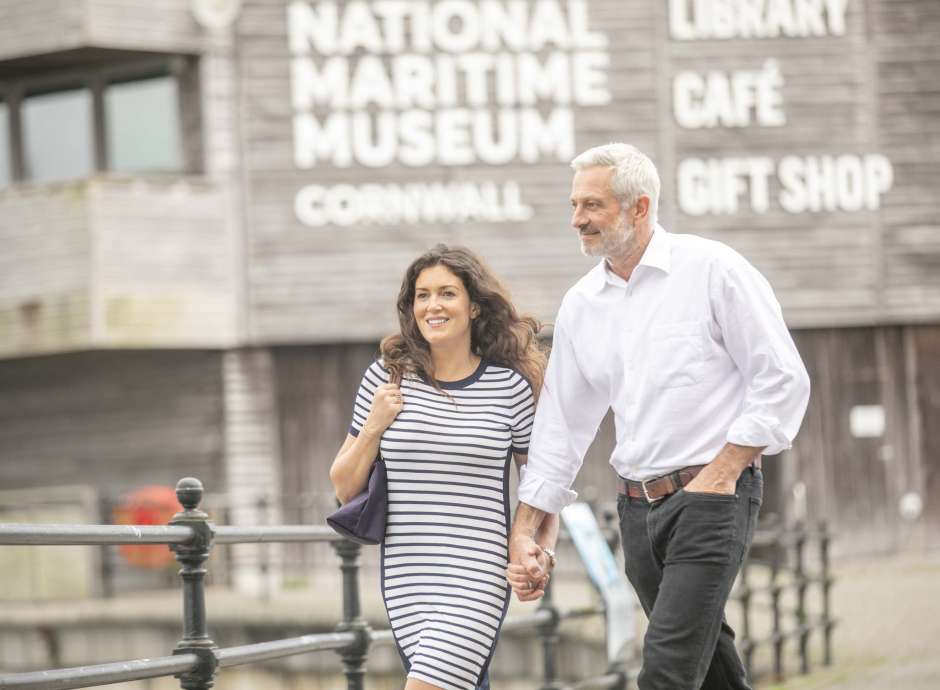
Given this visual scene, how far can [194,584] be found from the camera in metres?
5.55

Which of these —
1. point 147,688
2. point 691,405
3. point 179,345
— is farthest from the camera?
point 179,345

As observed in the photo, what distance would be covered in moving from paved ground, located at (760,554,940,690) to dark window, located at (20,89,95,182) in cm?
963

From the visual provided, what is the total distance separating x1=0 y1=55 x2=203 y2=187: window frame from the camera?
20.4 m

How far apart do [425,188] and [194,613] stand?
1496 cm

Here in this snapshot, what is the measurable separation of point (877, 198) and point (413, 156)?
5274 millimetres

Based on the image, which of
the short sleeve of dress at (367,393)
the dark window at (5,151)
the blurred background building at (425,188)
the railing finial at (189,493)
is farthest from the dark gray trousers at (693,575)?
the dark window at (5,151)

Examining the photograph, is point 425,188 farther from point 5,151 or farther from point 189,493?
point 189,493

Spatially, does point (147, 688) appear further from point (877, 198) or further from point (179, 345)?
point (877, 198)

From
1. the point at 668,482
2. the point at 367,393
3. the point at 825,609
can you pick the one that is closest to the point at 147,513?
the point at 825,609

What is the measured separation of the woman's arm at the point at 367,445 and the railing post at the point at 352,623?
1.79 m

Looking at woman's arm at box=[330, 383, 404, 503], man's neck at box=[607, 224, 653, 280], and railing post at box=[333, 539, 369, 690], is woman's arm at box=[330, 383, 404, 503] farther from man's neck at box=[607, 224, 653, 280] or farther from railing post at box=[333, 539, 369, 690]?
railing post at box=[333, 539, 369, 690]

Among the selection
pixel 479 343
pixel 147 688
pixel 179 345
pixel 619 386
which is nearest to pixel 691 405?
pixel 619 386

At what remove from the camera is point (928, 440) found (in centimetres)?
2047

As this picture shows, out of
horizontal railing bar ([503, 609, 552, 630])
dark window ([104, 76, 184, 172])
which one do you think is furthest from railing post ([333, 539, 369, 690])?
dark window ([104, 76, 184, 172])
